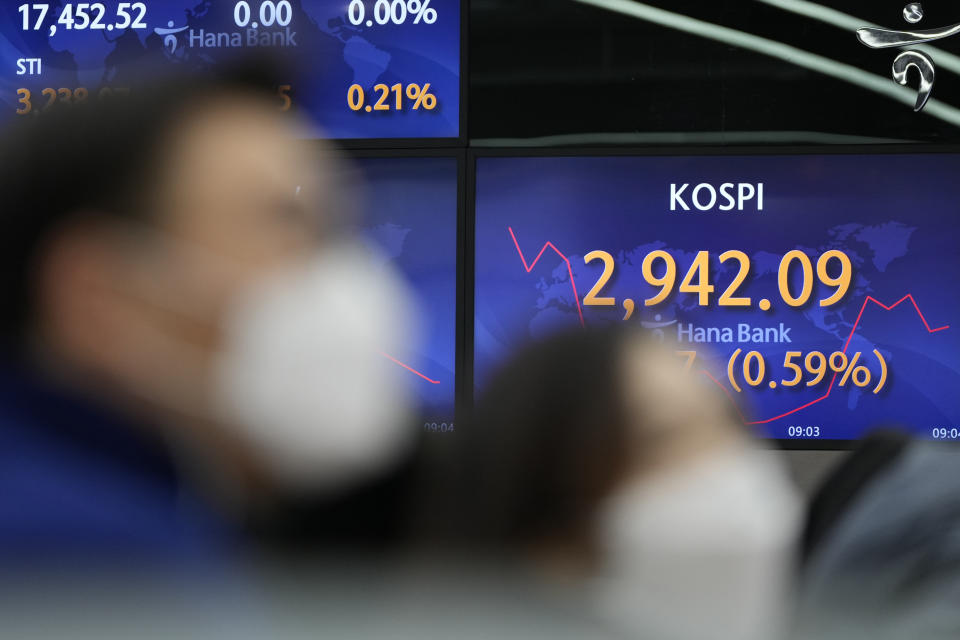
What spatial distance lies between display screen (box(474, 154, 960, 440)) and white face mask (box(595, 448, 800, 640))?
3.33 m

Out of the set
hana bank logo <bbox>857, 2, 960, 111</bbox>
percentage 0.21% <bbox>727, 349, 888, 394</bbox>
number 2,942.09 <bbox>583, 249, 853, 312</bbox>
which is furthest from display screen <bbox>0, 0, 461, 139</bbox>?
hana bank logo <bbox>857, 2, 960, 111</bbox>

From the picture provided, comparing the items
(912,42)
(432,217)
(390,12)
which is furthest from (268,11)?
(912,42)

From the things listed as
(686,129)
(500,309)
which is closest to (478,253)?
(500,309)

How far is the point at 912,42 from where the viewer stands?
4023 millimetres

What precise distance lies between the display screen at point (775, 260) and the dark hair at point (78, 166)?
3345 millimetres

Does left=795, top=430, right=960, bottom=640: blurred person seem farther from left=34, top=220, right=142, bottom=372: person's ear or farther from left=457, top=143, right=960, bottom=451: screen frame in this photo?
left=457, top=143, right=960, bottom=451: screen frame

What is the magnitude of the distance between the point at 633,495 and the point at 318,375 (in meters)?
0.19

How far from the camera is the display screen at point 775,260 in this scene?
3918 mm

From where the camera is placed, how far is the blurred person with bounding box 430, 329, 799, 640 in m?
0.46

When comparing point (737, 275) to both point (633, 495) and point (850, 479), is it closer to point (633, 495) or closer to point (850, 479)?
point (850, 479)

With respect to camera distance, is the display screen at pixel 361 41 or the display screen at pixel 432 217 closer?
the display screen at pixel 432 217

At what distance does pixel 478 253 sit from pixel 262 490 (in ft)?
12.0
